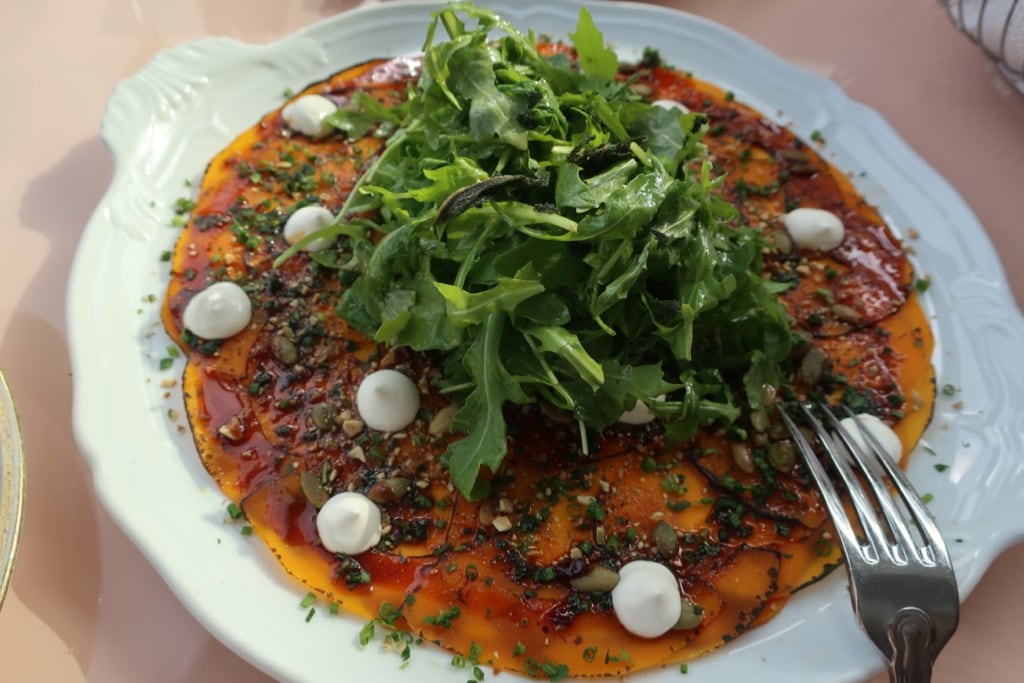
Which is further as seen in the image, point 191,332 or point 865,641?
point 191,332

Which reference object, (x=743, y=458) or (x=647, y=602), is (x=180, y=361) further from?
(x=743, y=458)

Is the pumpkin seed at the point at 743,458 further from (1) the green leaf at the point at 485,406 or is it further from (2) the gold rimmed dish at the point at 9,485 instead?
(2) the gold rimmed dish at the point at 9,485

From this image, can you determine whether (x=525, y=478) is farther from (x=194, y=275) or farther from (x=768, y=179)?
(x=768, y=179)

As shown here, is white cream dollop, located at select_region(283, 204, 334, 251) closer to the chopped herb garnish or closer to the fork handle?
the chopped herb garnish

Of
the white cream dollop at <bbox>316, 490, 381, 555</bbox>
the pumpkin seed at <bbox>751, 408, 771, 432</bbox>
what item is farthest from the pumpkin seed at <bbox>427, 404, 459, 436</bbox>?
the pumpkin seed at <bbox>751, 408, 771, 432</bbox>

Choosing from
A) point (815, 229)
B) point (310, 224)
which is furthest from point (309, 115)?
point (815, 229)

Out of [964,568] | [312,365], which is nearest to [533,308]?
[312,365]
